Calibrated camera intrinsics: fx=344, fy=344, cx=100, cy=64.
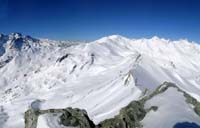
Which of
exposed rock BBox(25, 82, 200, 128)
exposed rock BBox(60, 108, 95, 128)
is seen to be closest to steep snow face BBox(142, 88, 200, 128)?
exposed rock BBox(25, 82, 200, 128)

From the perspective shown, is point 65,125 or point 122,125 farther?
point 122,125

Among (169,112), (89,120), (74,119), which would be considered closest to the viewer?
(74,119)

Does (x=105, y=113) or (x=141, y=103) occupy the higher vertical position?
(x=105, y=113)

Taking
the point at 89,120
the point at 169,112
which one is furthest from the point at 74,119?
the point at 169,112

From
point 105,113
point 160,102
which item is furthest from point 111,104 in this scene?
point 160,102

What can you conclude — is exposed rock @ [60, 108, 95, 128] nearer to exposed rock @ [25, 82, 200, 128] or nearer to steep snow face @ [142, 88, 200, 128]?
exposed rock @ [25, 82, 200, 128]

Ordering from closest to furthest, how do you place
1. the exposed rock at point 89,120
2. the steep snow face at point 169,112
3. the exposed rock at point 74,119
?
the exposed rock at point 74,119
the exposed rock at point 89,120
the steep snow face at point 169,112

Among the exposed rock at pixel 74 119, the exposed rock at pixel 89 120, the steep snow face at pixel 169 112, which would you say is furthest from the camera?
the steep snow face at pixel 169 112

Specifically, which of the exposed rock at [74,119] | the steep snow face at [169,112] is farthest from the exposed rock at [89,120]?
the steep snow face at [169,112]

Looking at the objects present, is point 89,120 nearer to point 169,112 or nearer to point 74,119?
point 74,119

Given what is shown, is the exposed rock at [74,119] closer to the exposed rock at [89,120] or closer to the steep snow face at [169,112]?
the exposed rock at [89,120]

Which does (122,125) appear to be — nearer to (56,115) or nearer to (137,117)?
(137,117)
